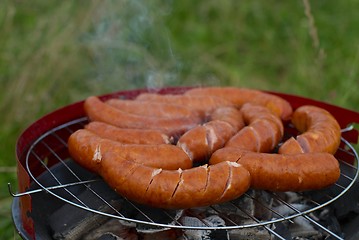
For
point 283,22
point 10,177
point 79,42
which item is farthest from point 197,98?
point 283,22

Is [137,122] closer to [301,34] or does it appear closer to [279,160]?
[279,160]

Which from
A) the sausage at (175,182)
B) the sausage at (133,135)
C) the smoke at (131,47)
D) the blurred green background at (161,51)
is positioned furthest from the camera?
the smoke at (131,47)

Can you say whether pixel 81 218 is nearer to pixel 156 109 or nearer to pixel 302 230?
pixel 156 109

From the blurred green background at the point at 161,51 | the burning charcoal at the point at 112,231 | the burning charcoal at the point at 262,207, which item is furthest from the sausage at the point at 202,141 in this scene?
the blurred green background at the point at 161,51

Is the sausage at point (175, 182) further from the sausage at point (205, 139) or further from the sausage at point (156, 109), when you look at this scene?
the sausage at point (156, 109)

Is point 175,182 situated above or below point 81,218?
above

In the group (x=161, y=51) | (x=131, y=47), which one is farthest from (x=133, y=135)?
(x=161, y=51)
